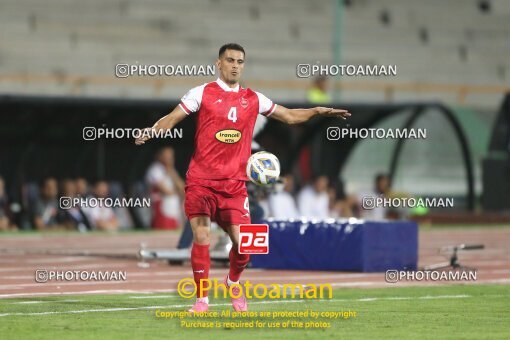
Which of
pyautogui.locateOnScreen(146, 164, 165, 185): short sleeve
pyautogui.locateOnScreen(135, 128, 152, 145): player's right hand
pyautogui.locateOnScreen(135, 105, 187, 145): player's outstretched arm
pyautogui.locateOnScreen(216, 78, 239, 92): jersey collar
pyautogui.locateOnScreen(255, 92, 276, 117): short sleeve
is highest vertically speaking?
pyautogui.locateOnScreen(216, 78, 239, 92): jersey collar

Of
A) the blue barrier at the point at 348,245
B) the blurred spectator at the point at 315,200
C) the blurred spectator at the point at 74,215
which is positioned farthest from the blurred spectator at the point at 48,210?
the blue barrier at the point at 348,245

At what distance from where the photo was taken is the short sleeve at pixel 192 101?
11.4m

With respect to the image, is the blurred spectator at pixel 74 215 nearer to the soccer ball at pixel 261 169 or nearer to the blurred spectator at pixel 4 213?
the blurred spectator at pixel 4 213

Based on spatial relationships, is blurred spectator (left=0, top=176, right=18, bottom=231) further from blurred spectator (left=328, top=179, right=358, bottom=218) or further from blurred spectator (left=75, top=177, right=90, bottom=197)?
blurred spectator (left=328, top=179, right=358, bottom=218)

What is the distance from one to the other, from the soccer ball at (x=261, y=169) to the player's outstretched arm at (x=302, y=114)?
452 mm

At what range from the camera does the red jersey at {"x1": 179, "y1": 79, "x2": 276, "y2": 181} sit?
450 inches

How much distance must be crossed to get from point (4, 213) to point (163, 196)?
3.33m

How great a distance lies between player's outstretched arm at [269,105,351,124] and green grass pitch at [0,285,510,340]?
67.6 inches

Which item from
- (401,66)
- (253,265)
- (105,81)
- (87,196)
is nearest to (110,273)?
(253,265)

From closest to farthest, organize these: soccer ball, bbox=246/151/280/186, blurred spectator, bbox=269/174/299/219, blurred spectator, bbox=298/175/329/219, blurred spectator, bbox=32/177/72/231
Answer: soccer ball, bbox=246/151/280/186 → blurred spectator, bbox=269/174/299/219 → blurred spectator, bbox=32/177/72/231 → blurred spectator, bbox=298/175/329/219

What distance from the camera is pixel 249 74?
4041 cm

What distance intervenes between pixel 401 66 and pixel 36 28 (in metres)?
12.3

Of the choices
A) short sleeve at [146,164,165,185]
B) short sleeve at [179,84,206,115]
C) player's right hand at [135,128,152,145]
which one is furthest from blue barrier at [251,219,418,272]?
short sleeve at [146,164,165,185]

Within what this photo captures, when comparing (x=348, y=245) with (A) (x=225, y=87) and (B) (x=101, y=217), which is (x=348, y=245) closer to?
(A) (x=225, y=87)
